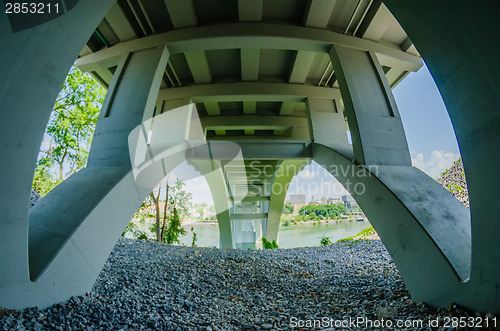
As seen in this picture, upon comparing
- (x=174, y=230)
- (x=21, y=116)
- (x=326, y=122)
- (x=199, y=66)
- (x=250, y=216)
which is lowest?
(x=174, y=230)

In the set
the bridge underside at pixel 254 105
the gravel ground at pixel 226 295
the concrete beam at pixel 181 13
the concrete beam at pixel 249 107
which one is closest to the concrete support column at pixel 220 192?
the concrete beam at pixel 249 107

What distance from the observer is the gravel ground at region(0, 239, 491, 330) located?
3.57m

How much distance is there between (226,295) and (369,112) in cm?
564

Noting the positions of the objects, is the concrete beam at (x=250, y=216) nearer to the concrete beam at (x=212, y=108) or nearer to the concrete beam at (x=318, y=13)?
the concrete beam at (x=212, y=108)

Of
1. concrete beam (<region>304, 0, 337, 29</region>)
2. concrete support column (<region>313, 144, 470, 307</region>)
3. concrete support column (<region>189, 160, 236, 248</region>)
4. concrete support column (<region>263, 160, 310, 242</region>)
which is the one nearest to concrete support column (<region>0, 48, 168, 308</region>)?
concrete beam (<region>304, 0, 337, 29</region>)

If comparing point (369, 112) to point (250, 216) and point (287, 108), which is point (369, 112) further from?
point (250, 216)

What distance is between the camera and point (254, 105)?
12164 millimetres

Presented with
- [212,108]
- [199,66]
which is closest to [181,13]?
[199,66]

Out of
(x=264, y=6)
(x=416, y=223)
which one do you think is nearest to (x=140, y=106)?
(x=264, y=6)

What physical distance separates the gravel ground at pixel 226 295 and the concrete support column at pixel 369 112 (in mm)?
2944

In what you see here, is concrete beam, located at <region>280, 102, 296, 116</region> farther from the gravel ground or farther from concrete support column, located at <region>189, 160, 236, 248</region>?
the gravel ground

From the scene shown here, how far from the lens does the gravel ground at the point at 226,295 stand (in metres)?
3.57

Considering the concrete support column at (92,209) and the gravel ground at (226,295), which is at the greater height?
the concrete support column at (92,209)

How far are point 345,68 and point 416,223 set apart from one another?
4506mm
